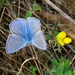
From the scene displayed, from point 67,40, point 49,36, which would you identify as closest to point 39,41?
point 49,36

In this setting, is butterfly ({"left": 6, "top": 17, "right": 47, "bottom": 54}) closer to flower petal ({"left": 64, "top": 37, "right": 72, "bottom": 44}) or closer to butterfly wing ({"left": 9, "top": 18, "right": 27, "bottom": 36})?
butterfly wing ({"left": 9, "top": 18, "right": 27, "bottom": 36})

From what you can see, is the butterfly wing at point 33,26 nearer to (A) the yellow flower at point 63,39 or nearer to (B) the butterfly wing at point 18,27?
(B) the butterfly wing at point 18,27

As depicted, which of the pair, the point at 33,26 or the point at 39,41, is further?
the point at 33,26

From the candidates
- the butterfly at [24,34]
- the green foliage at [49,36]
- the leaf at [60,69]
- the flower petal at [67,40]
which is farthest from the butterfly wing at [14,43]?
the flower petal at [67,40]

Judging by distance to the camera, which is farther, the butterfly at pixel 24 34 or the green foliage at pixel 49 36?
the green foliage at pixel 49 36

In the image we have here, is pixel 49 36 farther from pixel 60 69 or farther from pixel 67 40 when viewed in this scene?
pixel 60 69

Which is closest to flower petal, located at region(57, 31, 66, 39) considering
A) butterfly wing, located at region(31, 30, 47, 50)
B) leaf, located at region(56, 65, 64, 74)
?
leaf, located at region(56, 65, 64, 74)
